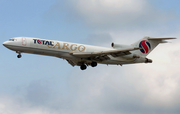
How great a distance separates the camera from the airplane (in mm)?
39062

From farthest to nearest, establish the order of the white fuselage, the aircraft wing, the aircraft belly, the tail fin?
the tail fin, the aircraft belly, the aircraft wing, the white fuselage

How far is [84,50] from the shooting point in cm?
4156

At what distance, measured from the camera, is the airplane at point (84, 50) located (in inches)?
1538

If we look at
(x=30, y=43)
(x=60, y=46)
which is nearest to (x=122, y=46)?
(x=60, y=46)

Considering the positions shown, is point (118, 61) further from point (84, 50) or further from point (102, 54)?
point (84, 50)

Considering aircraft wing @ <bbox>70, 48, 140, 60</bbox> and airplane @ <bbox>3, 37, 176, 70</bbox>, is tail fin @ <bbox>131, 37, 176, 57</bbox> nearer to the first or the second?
airplane @ <bbox>3, 37, 176, 70</bbox>

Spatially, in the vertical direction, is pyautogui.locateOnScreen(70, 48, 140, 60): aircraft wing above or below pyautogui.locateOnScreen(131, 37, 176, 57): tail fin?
below

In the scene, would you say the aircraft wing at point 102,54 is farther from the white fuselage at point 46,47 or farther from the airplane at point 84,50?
the white fuselage at point 46,47

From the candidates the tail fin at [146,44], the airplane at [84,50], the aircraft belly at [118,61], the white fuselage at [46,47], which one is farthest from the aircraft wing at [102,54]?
the tail fin at [146,44]

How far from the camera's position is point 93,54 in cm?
4066

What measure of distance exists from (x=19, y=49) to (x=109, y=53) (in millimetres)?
10940

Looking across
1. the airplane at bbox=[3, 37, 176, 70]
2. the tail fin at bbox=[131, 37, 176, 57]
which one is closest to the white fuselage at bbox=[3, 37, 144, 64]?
the airplane at bbox=[3, 37, 176, 70]

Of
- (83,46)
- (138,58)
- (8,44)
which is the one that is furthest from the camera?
(138,58)

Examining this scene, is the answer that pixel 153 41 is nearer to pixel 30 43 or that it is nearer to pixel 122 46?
pixel 122 46
